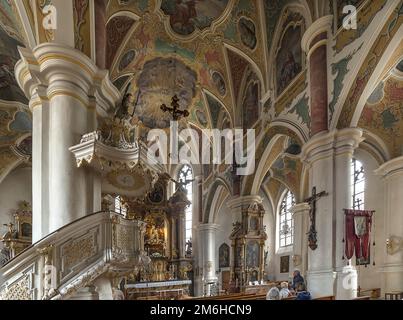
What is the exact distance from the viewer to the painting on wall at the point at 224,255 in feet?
65.3

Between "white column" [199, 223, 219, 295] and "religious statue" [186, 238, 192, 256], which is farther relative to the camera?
"religious statue" [186, 238, 192, 256]

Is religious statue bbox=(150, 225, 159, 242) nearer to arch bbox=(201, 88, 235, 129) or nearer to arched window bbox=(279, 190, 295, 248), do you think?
arch bbox=(201, 88, 235, 129)

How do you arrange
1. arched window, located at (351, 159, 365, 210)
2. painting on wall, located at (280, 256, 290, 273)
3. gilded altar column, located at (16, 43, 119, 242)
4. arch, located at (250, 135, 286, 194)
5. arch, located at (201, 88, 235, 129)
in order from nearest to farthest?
gilded altar column, located at (16, 43, 119, 242) < arch, located at (250, 135, 286, 194) < arched window, located at (351, 159, 365, 210) < arch, located at (201, 88, 235, 129) < painting on wall, located at (280, 256, 290, 273)

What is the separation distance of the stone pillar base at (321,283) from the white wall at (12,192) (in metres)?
10.8

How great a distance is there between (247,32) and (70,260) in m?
10.2

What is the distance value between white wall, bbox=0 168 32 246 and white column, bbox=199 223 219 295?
8257 mm

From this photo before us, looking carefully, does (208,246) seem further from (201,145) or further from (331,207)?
(331,207)

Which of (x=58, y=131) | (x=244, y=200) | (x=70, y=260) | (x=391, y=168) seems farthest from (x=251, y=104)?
(x=70, y=260)

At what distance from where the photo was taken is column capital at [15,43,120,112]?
671 centimetres

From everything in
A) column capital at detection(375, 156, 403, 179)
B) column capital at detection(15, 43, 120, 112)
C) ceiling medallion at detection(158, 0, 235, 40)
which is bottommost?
column capital at detection(375, 156, 403, 179)

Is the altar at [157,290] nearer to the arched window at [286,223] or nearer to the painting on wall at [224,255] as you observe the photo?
the painting on wall at [224,255]

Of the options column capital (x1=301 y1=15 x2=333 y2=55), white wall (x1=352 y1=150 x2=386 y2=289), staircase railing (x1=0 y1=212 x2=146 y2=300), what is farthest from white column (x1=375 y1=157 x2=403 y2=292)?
staircase railing (x1=0 y1=212 x2=146 y2=300)

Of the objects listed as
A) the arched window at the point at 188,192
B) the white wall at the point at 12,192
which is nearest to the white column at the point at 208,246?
the arched window at the point at 188,192
